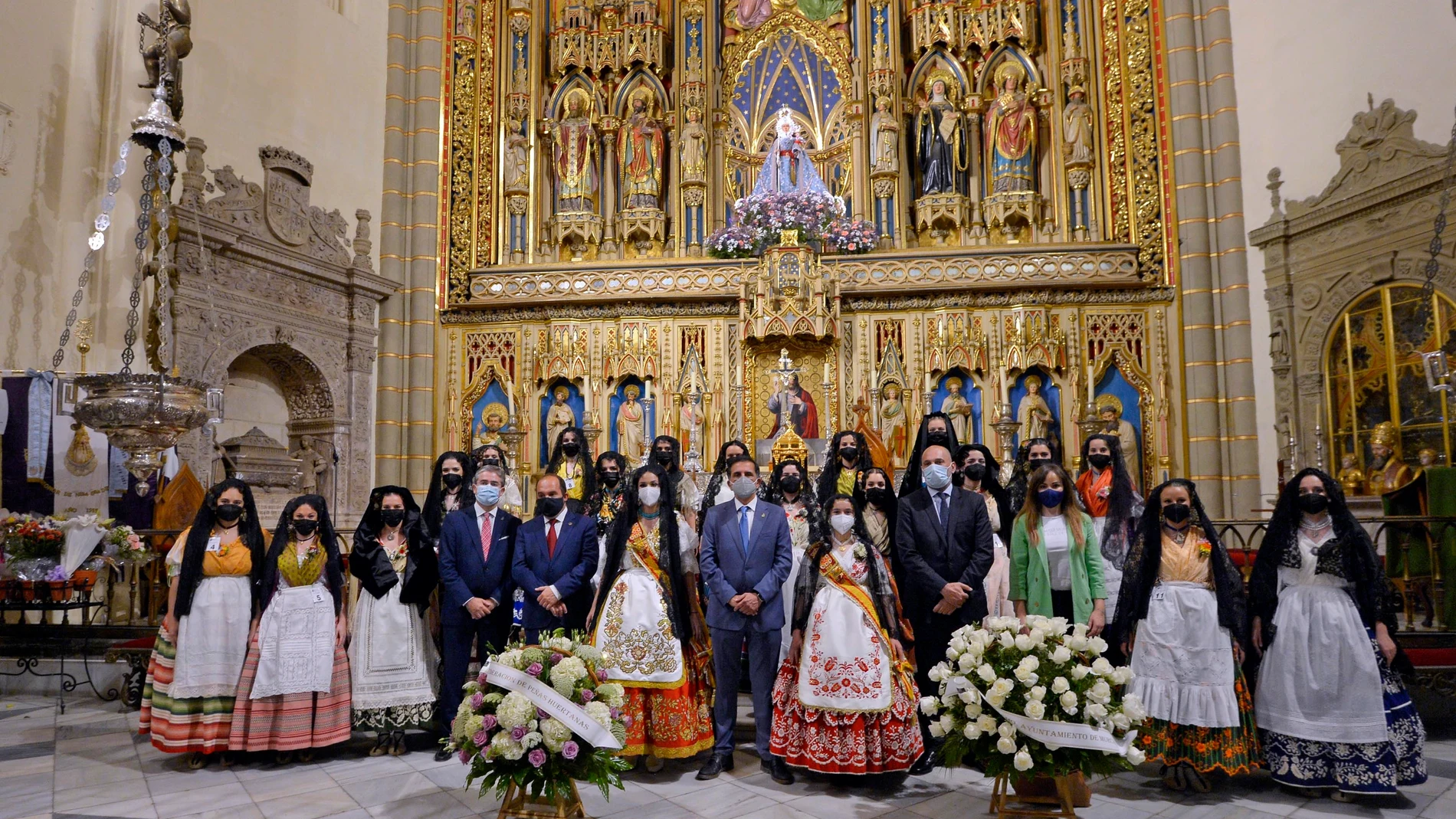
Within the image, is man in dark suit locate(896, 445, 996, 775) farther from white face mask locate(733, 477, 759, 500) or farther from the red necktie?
the red necktie

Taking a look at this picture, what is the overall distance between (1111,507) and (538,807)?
10.7 feet

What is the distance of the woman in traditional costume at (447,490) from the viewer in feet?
18.0

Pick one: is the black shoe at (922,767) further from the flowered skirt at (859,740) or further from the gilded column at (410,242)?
the gilded column at (410,242)

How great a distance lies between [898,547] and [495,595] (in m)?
2.09

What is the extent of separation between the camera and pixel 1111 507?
5.16 metres

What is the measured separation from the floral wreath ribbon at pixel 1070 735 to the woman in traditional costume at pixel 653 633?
159 centimetres

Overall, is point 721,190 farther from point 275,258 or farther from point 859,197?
point 275,258

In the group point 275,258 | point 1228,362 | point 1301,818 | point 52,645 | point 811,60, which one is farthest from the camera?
point 811,60

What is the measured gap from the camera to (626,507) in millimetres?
4809

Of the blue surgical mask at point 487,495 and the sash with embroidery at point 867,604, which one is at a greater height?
the blue surgical mask at point 487,495

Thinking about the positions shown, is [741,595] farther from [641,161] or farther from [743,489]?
[641,161]

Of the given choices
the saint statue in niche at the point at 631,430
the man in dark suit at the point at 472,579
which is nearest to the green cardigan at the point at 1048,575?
the man in dark suit at the point at 472,579

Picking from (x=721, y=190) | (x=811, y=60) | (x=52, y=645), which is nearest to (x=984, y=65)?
(x=811, y=60)

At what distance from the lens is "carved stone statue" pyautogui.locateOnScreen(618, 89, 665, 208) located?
486 inches
